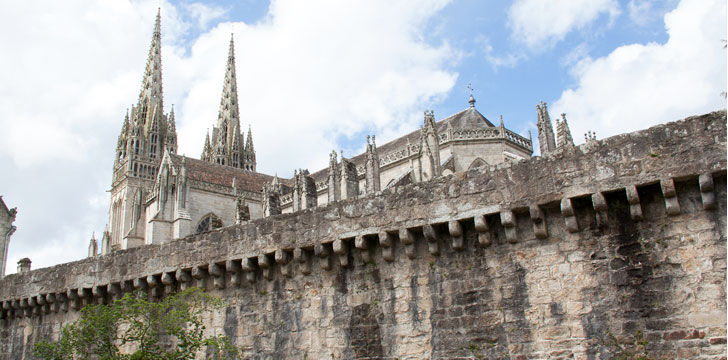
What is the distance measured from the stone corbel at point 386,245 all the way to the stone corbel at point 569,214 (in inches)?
88.8

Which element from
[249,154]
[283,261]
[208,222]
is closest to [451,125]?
[208,222]

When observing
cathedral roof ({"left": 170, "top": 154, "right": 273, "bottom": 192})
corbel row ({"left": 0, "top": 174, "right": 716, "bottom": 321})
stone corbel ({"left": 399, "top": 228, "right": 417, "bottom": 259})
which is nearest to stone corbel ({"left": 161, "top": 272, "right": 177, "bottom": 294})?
corbel row ({"left": 0, "top": 174, "right": 716, "bottom": 321})

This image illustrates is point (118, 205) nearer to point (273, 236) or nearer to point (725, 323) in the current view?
point (273, 236)

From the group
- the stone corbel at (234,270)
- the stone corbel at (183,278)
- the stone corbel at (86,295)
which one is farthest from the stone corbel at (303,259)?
the stone corbel at (86,295)

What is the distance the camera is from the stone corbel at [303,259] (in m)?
8.80

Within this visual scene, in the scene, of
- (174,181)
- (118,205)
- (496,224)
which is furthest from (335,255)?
(118,205)

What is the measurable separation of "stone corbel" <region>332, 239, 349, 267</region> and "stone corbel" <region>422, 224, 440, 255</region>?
4.00ft

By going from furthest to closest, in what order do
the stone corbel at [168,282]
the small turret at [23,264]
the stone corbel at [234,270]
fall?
the small turret at [23,264]
the stone corbel at [168,282]
the stone corbel at [234,270]

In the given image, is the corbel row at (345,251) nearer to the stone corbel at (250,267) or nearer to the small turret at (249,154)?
the stone corbel at (250,267)

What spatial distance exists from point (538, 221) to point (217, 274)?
5.03 m

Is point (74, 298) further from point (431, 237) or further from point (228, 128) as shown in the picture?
point (228, 128)

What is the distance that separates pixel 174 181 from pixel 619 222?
37.3 m

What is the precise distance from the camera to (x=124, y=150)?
195 feet

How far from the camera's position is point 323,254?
865 cm
